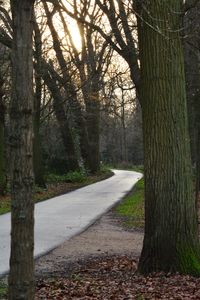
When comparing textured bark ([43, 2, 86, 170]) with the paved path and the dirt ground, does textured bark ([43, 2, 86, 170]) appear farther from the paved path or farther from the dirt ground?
the dirt ground

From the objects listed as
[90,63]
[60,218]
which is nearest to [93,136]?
[90,63]

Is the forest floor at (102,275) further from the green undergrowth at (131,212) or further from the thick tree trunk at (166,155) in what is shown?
the green undergrowth at (131,212)

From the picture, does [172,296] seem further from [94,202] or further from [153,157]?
[94,202]

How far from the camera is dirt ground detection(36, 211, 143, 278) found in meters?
10.1

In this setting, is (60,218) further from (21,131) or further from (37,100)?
(21,131)

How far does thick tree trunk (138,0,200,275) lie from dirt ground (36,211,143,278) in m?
2.00

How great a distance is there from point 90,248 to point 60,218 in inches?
216

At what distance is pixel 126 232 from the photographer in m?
15.0

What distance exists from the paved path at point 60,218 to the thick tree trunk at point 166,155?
2.76 meters

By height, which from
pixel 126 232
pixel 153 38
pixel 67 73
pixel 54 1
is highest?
pixel 67 73

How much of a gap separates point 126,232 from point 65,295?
24.9 feet

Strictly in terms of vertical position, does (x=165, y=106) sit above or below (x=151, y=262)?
above

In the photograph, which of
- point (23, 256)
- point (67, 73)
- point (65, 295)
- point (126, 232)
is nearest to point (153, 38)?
point (65, 295)

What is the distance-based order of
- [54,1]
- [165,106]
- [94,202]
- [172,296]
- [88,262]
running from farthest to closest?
[94,202] → [88,262] → [54,1] → [165,106] → [172,296]
